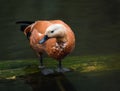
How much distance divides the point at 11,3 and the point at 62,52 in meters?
4.21

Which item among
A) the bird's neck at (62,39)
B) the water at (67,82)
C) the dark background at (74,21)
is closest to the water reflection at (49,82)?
the water at (67,82)

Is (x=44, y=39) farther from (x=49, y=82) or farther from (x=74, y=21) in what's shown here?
(x=74, y=21)

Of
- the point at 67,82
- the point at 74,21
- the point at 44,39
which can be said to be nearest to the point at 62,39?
the point at 44,39

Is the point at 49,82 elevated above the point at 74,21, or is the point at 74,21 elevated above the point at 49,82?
the point at 74,21

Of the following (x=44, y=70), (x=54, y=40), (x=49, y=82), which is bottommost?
(x=49, y=82)

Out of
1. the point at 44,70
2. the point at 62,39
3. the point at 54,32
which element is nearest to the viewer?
the point at 54,32

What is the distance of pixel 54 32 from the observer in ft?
16.3

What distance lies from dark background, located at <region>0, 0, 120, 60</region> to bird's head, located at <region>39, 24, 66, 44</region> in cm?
107

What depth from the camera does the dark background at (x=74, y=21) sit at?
621cm

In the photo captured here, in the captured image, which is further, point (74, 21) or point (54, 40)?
point (74, 21)

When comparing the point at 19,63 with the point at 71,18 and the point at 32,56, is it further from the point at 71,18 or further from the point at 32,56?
the point at 71,18

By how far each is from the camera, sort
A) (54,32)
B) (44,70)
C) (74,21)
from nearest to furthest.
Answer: (54,32)
(44,70)
(74,21)

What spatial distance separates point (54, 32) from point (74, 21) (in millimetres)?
2764

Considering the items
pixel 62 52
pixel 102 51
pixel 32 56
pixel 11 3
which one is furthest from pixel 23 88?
pixel 11 3
